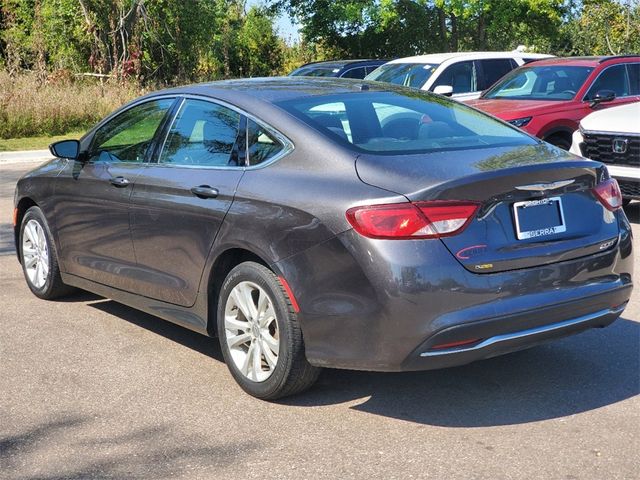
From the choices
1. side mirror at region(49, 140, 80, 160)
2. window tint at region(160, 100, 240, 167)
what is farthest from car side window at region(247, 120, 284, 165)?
side mirror at region(49, 140, 80, 160)

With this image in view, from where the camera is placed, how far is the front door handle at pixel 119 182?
19.4 ft

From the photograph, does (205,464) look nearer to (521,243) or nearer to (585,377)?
(521,243)

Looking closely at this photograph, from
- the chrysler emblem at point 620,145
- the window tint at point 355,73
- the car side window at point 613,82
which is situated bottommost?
the chrysler emblem at point 620,145

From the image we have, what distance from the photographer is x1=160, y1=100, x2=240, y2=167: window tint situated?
5320 millimetres

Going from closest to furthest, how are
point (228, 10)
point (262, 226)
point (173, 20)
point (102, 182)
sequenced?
point (262, 226)
point (102, 182)
point (173, 20)
point (228, 10)

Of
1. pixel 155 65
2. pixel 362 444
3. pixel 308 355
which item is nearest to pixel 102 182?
pixel 308 355

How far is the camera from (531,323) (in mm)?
4457

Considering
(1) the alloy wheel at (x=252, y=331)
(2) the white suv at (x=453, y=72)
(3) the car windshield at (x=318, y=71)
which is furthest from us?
(3) the car windshield at (x=318, y=71)

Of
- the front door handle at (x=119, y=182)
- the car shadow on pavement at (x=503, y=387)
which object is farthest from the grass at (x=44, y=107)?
the car shadow on pavement at (x=503, y=387)

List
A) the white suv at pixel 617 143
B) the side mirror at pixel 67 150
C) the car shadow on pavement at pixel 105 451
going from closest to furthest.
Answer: the car shadow on pavement at pixel 105 451 → the side mirror at pixel 67 150 → the white suv at pixel 617 143

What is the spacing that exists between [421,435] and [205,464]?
39.4 inches

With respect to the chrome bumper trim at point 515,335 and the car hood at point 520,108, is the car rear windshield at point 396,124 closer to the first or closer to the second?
the chrome bumper trim at point 515,335

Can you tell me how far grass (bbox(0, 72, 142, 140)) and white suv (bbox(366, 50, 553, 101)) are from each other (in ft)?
28.0

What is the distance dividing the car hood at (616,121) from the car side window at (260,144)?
5800mm
